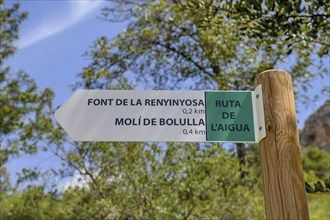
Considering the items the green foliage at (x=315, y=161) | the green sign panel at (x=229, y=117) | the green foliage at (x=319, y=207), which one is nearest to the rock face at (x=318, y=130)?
the green foliage at (x=315, y=161)

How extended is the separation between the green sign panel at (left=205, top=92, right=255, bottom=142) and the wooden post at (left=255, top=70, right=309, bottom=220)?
106mm

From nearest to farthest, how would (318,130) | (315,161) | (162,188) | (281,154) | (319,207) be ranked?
(281,154) < (162,188) < (319,207) < (315,161) < (318,130)

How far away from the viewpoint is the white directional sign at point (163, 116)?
7.90ft

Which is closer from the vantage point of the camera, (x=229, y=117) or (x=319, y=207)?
(x=229, y=117)

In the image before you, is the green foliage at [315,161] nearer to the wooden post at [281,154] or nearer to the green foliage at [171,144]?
the green foliage at [171,144]

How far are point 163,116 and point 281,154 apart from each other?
657 millimetres

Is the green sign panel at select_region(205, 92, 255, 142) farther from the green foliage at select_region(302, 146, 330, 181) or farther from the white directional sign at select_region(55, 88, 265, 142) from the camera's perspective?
the green foliage at select_region(302, 146, 330, 181)

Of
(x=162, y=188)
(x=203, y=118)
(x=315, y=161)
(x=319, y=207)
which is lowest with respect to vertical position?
(x=203, y=118)

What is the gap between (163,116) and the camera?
2457 millimetres

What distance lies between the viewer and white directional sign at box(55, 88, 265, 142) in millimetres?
2408

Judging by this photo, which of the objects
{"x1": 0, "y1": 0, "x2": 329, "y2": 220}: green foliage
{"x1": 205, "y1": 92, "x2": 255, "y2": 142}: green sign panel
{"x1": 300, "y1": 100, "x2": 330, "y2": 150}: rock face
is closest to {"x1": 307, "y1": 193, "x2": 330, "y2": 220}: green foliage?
{"x1": 0, "y1": 0, "x2": 329, "y2": 220}: green foliage

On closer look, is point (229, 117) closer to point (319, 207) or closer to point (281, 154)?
point (281, 154)

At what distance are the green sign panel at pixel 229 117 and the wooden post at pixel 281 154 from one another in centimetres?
11

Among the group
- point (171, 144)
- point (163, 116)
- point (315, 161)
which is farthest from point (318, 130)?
point (163, 116)
